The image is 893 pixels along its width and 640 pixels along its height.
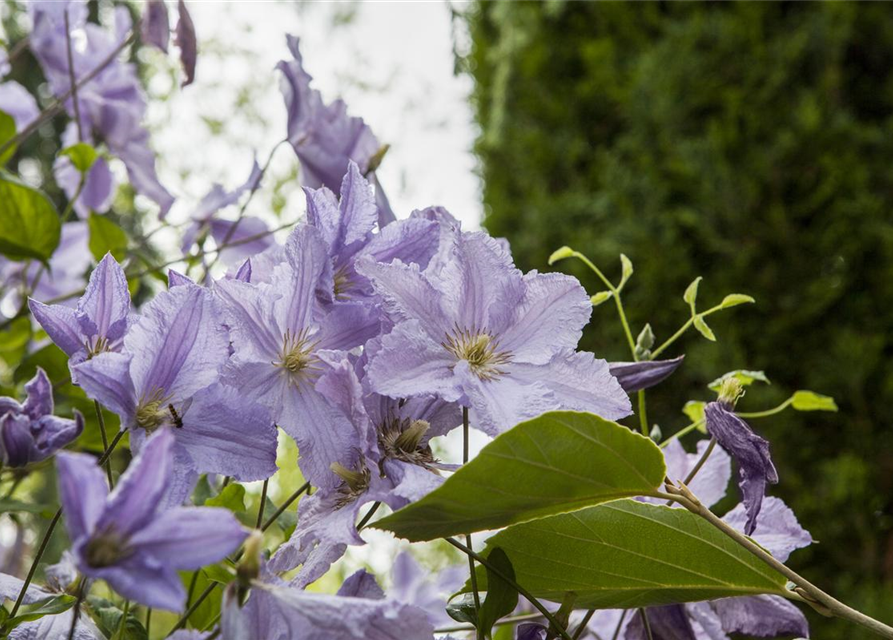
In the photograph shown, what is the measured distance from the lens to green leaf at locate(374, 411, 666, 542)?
0.35 m

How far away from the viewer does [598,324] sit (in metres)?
2.42

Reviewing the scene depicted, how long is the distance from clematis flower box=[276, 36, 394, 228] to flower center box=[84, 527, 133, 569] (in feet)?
1.37

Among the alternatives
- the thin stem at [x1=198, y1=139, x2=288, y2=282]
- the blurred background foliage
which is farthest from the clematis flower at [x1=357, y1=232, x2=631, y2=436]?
the blurred background foliage

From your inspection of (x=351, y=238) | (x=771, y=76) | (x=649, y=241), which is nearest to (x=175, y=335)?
(x=351, y=238)

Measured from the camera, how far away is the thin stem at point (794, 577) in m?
0.39

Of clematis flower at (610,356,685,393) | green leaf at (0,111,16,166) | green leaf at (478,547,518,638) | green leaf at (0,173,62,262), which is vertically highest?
green leaf at (0,111,16,166)

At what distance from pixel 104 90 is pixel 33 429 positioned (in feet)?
2.13

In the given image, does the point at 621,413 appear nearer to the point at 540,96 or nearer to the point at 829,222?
the point at 829,222

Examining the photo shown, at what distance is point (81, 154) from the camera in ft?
2.59

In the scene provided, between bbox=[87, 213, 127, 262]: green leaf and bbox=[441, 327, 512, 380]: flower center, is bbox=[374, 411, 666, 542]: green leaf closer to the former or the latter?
bbox=[441, 327, 512, 380]: flower center

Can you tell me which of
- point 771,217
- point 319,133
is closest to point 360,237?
point 319,133

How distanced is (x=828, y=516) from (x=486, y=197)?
4.98ft

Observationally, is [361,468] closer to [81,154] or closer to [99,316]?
[99,316]

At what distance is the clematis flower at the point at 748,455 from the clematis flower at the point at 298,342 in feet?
0.60
